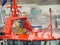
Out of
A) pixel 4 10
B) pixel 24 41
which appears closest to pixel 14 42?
pixel 24 41

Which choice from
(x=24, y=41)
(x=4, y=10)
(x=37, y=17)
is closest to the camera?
(x=24, y=41)

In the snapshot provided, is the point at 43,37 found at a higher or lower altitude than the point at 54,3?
lower

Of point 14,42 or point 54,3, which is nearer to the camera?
point 14,42

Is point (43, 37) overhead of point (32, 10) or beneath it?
beneath

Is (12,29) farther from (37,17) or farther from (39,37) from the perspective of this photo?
(37,17)

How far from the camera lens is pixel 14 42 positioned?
1314 mm

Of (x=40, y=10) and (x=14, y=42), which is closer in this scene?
(x=14, y=42)

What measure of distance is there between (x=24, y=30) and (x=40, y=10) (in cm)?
66

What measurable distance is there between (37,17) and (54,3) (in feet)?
0.85

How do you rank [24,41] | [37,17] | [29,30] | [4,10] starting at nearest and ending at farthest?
[24,41] → [29,30] → [4,10] → [37,17]

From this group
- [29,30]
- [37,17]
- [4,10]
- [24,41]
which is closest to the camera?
[24,41]

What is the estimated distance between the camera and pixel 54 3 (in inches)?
80.4

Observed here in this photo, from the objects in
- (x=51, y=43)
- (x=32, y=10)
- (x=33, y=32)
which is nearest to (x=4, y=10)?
(x=32, y=10)

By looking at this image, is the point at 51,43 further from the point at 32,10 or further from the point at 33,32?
the point at 32,10
